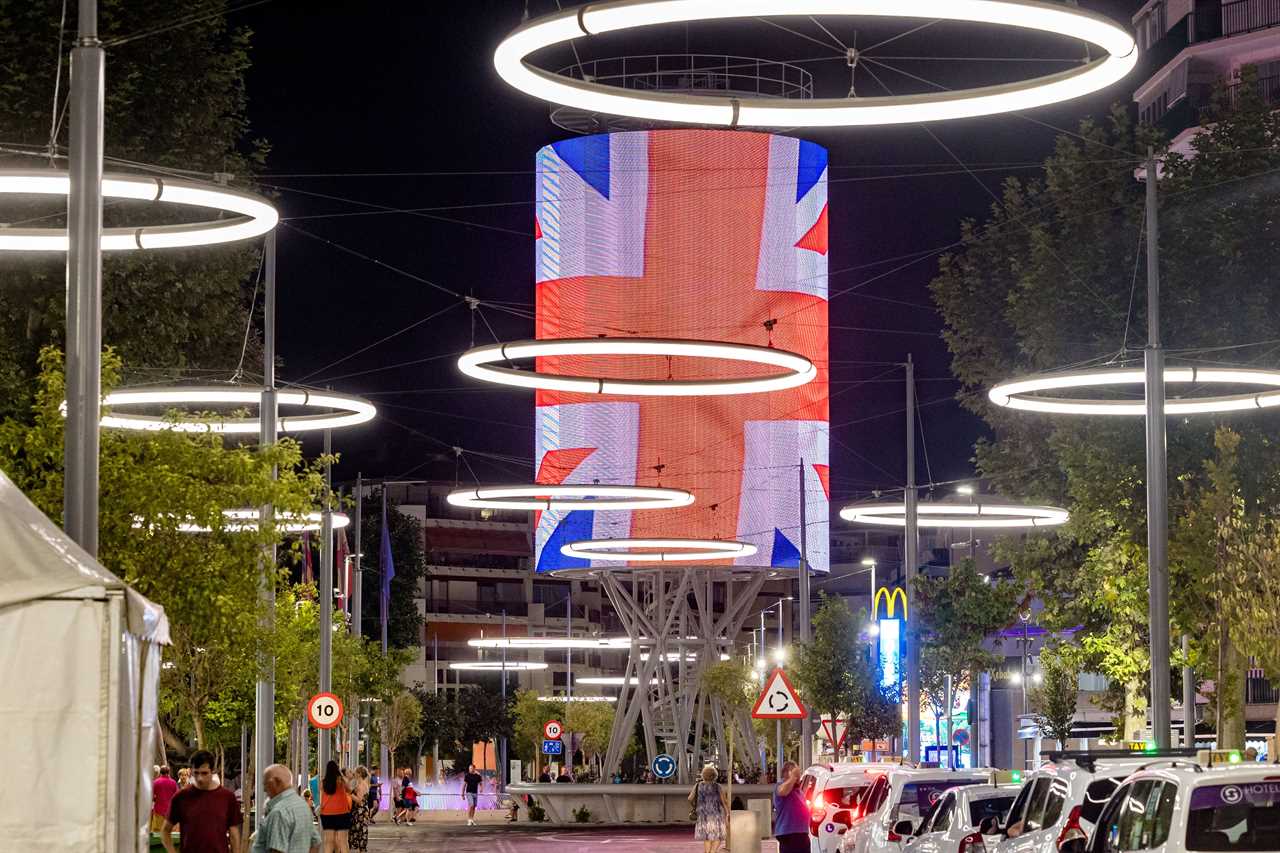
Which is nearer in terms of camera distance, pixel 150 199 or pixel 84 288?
pixel 84 288

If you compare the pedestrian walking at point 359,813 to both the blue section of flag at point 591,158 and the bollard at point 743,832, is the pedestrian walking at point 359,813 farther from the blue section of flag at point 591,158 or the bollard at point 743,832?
the blue section of flag at point 591,158

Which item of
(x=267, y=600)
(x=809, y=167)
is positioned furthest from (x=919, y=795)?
(x=809, y=167)

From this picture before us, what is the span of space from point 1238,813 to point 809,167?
61.6 m

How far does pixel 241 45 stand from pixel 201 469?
11.7m

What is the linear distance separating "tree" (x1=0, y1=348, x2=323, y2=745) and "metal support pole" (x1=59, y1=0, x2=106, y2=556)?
736 cm

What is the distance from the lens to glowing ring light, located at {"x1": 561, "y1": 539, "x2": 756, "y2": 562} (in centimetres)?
6556

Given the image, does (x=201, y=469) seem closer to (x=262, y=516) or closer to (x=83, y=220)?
(x=262, y=516)

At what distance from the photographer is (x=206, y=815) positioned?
1914 centimetres

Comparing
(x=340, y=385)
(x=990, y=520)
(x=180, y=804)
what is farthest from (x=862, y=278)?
(x=180, y=804)

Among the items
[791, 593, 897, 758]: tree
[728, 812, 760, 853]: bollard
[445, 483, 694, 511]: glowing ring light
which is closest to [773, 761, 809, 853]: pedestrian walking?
[728, 812, 760, 853]: bollard

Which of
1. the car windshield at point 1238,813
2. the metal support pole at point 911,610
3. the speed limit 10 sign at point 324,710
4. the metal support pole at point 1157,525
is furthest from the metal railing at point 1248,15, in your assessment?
the car windshield at point 1238,813

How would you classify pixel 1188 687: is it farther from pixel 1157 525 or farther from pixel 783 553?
pixel 783 553

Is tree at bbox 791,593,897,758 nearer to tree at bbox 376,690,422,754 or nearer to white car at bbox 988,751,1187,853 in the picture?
tree at bbox 376,690,422,754

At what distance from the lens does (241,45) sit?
37.2 m
